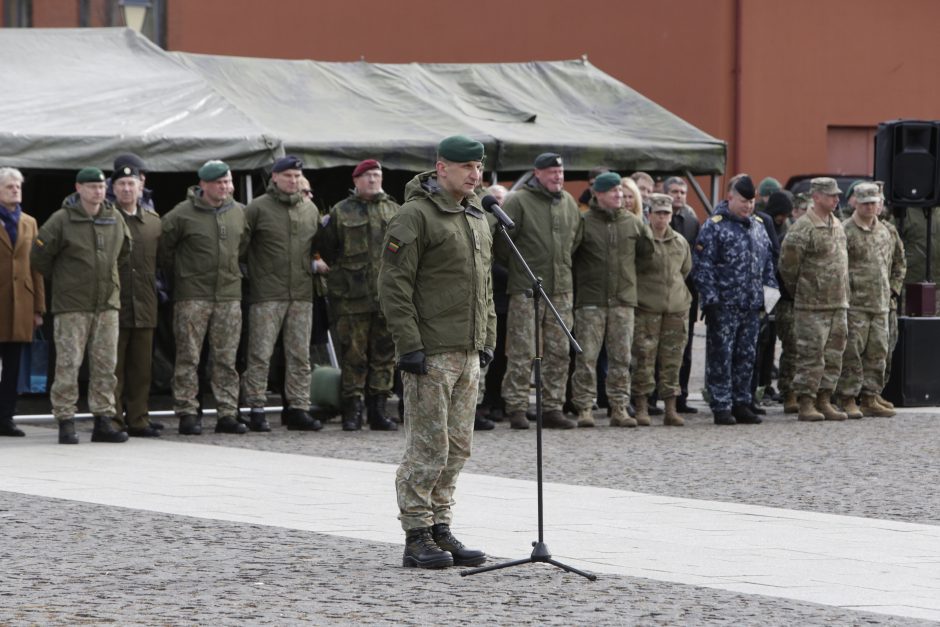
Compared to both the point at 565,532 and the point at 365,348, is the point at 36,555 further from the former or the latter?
the point at 365,348

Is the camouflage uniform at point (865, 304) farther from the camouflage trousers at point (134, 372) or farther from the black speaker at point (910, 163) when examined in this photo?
the camouflage trousers at point (134, 372)

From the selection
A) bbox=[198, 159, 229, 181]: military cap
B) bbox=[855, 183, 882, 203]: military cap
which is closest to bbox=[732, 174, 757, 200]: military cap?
bbox=[855, 183, 882, 203]: military cap

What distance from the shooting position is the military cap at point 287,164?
1391 cm

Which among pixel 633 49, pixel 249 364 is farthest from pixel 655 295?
pixel 633 49

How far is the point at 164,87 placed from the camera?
1525 cm

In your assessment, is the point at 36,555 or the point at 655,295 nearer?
the point at 36,555

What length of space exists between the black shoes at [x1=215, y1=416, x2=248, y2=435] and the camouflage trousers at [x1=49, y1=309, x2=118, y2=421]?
1065 mm

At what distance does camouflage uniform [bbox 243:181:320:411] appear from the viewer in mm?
13961

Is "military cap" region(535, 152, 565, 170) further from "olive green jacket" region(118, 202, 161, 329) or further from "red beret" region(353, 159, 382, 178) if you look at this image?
"olive green jacket" region(118, 202, 161, 329)

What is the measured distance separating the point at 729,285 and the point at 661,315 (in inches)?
23.3

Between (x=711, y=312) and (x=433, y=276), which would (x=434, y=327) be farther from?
(x=711, y=312)

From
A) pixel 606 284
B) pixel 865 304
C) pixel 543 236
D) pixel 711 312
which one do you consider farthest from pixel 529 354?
pixel 865 304

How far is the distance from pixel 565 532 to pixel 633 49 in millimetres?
21087

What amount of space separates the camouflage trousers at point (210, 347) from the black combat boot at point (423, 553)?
606cm
